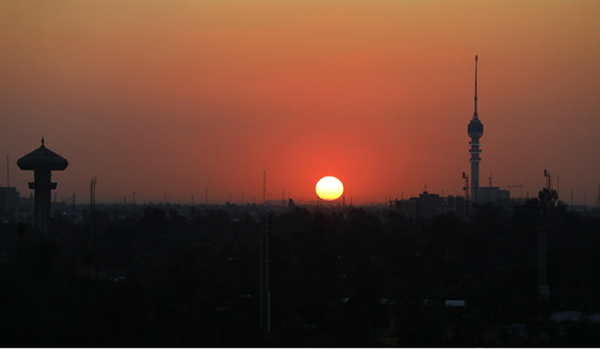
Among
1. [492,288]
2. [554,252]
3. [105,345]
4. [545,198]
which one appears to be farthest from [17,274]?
[545,198]

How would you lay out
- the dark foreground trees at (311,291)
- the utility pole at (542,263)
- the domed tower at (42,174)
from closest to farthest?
the dark foreground trees at (311,291)
the utility pole at (542,263)
the domed tower at (42,174)

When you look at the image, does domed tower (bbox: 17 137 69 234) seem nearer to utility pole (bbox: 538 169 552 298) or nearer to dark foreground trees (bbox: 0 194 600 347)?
dark foreground trees (bbox: 0 194 600 347)

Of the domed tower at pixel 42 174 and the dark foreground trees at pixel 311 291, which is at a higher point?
the domed tower at pixel 42 174

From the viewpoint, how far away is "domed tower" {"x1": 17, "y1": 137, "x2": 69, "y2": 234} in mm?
104812

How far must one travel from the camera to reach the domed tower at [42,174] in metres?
105

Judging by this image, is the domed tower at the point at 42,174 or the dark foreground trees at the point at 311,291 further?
the domed tower at the point at 42,174

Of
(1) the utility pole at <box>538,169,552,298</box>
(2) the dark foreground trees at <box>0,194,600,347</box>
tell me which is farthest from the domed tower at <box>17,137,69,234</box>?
(1) the utility pole at <box>538,169,552,298</box>

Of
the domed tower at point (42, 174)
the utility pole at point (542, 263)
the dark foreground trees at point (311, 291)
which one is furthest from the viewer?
the domed tower at point (42, 174)

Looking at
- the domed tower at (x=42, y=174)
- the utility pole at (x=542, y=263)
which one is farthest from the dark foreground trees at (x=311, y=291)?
the domed tower at (x=42, y=174)

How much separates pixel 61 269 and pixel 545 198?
76.9m

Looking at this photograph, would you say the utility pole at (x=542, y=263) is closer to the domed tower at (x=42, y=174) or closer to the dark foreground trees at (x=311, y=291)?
the dark foreground trees at (x=311, y=291)

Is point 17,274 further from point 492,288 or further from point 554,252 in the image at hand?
point 554,252

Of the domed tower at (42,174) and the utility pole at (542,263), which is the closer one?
the utility pole at (542,263)

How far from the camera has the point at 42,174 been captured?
10588 centimetres
